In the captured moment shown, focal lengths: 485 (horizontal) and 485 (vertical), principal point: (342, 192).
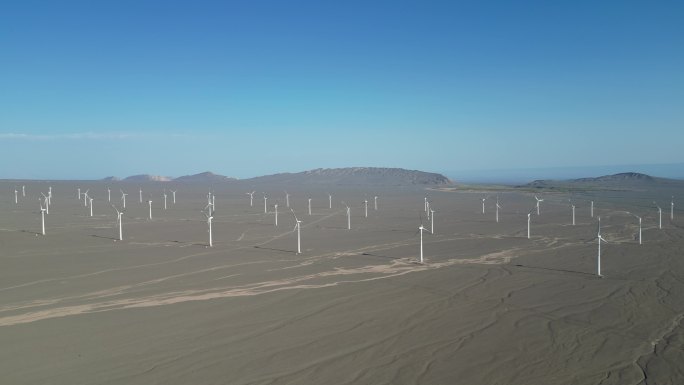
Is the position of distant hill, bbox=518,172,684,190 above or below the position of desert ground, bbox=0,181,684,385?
above

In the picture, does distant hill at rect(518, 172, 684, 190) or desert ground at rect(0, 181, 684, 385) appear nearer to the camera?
desert ground at rect(0, 181, 684, 385)

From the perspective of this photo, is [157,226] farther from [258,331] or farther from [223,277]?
[258,331]

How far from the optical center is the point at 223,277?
25.1 meters

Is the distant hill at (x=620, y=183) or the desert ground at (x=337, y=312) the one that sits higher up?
the distant hill at (x=620, y=183)

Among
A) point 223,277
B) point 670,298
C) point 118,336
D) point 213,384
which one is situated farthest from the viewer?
point 223,277

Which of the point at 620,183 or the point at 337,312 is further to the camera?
the point at 620,183

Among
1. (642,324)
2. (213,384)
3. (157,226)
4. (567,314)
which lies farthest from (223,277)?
(157,226)

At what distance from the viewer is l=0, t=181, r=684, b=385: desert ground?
44.1 feet

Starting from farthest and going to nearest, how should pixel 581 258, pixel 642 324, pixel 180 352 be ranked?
1. pixel 581 258
2. pixel 642 324
3. pixel 180 352

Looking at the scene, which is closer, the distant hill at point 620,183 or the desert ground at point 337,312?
the desert ground at point 337,312

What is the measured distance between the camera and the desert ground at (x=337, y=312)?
44.1ft

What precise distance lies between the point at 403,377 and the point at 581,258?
2300cm

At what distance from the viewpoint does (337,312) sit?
19000 millimetres

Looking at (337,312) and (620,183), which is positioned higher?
(620,183)
